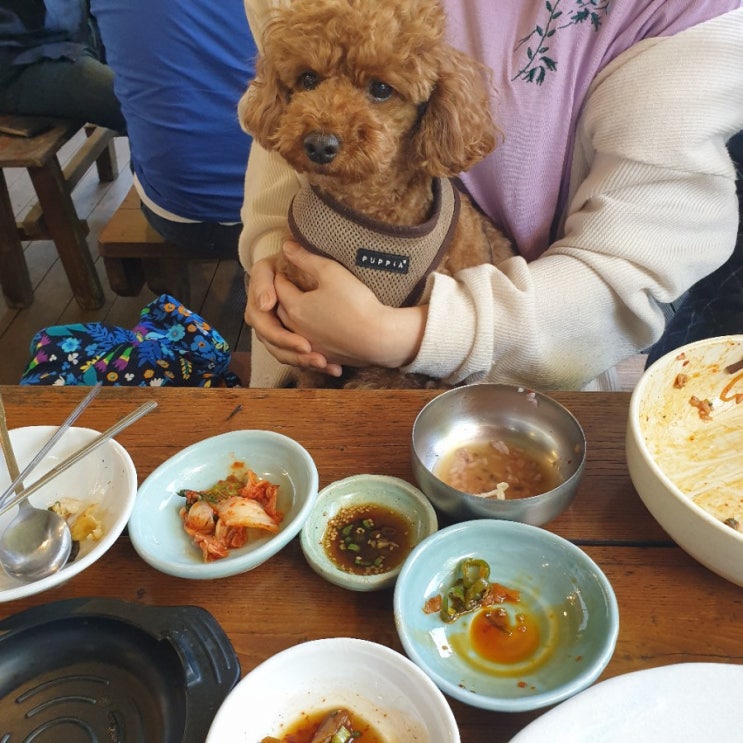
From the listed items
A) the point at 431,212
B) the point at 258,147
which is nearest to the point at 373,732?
the point at 431,212

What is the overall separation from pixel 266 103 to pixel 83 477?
0.70m

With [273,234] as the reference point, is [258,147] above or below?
above

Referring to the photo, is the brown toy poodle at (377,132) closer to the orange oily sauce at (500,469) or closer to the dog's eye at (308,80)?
the dog's eye at (308,80)

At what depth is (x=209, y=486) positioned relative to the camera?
2.63 feet

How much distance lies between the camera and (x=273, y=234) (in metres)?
1.33

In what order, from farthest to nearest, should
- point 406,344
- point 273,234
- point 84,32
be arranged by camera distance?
point 84,32 → point 273,234 → point 406,344

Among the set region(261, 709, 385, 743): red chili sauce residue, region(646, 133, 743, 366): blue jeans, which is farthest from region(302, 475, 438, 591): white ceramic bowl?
region(646, 133, 743, 366): blue jeans

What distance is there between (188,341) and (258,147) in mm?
454

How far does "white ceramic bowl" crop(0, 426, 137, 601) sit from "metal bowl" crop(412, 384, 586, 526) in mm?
335

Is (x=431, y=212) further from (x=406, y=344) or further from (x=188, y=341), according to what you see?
(x=188, y=341)

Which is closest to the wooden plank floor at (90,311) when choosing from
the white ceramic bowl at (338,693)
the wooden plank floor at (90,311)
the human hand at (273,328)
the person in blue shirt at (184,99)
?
the wooden plank floor at (90,311)

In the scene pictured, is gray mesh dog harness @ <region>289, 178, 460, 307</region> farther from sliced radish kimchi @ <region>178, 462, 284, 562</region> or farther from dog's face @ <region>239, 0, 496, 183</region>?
sliced radish kimchi @ <region>178, 462, 284, 562</region>

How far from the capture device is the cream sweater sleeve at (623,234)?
947mm

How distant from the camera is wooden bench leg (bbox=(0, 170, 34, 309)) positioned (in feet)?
8.24
